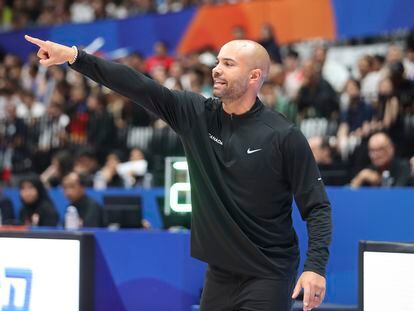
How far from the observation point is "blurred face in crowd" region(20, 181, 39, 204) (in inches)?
439

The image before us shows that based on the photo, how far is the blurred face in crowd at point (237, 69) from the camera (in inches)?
191

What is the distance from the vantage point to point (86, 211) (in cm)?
1010

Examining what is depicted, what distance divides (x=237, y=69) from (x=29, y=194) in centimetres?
680

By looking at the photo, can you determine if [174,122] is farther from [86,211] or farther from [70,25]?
[70,25]

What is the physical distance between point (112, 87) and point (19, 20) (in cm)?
1721

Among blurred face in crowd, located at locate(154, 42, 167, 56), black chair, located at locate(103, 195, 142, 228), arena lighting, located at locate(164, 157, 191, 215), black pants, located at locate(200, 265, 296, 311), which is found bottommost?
black pants, located at locate(200, 265, 296, 311)

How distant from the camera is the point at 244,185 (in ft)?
15.7

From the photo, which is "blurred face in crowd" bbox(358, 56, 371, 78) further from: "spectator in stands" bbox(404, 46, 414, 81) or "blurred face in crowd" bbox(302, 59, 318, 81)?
"blurred face in crowd" bbox(302, 59, 318, 81)

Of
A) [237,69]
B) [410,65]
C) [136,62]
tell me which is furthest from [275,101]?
[237,69]

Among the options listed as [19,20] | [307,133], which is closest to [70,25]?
[19,20]

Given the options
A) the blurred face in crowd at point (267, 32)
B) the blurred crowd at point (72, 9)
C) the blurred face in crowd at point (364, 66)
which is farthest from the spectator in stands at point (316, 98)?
the blurred crowd at point (72, 9)

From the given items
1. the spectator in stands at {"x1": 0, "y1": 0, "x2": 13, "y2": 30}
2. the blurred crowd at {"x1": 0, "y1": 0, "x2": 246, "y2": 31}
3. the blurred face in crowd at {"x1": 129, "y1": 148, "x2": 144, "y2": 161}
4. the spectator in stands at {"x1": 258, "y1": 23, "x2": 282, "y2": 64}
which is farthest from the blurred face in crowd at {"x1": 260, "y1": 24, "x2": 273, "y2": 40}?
the spectator in stands at {"x1": 0, "y1": 0, "x2": 13, "y2": 30}

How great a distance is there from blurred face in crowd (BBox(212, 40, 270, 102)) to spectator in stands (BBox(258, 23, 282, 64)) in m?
9.57

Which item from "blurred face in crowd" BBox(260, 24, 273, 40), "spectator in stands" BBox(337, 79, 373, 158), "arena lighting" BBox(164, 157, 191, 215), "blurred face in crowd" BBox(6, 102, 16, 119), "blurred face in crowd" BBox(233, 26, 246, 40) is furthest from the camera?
"blurred face in crowd" BBox(6, 102, 16, 119)
